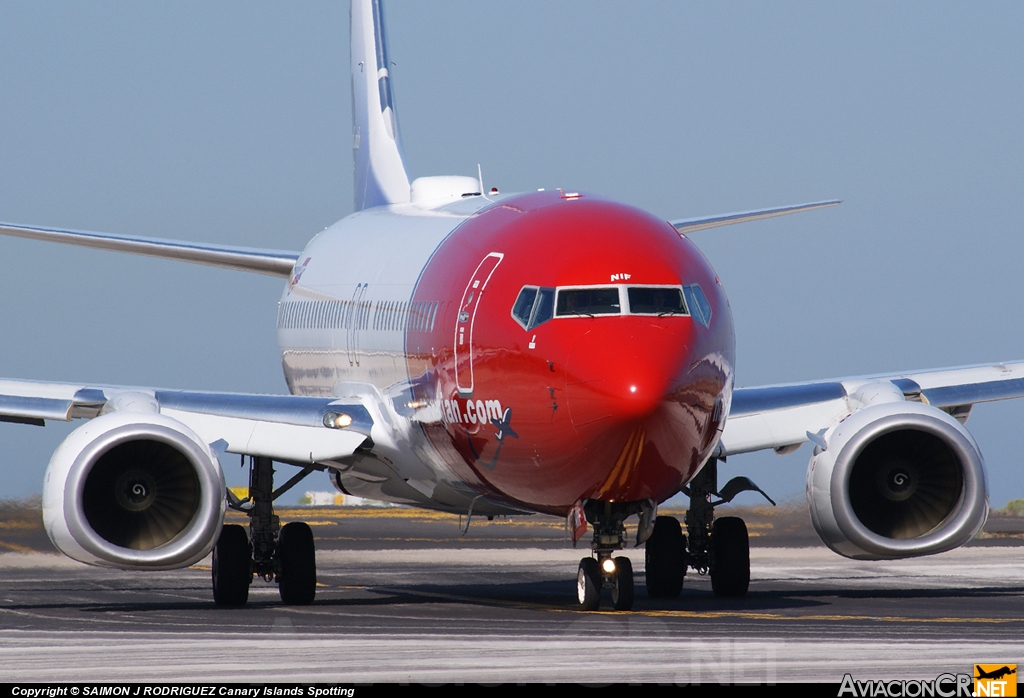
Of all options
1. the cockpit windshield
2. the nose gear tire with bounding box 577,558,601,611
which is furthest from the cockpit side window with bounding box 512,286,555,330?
the nose gear tire with bounding box 577,558,601,611

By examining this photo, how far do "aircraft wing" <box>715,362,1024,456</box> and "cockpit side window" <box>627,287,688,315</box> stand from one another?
3503mm

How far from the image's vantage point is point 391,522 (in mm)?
46688

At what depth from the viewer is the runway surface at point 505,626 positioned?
12297 millimetres

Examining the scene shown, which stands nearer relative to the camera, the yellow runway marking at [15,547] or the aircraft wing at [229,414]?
the aircraft wing at [229,414]

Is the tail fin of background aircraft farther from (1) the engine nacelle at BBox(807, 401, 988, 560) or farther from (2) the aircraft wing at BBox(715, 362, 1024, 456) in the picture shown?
(1) the engine nacelle at BBox(807, 401, 988, 560)

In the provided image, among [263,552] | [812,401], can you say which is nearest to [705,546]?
[812,401]

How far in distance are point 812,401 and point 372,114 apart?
14.0m

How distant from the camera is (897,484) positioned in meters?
18.3

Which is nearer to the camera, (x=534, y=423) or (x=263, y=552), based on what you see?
(x=534, y=423)

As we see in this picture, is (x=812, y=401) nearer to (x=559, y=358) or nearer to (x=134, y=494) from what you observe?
(x=559, y=358)

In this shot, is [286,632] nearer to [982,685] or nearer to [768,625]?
[768,625]

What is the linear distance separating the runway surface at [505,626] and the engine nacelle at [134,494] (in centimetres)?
69

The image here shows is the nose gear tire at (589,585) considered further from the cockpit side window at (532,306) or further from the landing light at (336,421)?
the landing light at (336,421)

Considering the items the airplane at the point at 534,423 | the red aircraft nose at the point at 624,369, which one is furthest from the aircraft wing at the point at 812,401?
the red aircraft nose at the point at 624,369
